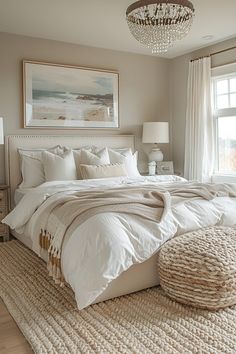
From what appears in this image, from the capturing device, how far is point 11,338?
6.55ft

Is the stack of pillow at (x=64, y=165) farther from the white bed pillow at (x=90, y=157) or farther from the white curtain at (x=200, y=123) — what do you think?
the white curtain at (x=200, y=123)

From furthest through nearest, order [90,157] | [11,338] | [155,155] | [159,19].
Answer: [155,155] < [90,157] < [159,19] < [11,338]

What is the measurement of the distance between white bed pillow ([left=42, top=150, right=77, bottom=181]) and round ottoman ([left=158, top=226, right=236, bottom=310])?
195 cm

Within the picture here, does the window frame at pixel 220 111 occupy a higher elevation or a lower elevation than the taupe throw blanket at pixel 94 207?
higher

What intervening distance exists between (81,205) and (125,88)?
125 inches

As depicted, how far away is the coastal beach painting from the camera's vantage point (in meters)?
4.47

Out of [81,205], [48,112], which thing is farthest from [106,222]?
[48,112]

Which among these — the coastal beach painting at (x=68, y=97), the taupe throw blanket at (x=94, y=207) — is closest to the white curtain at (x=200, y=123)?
the coastal beach painting at (x=68, y=97)

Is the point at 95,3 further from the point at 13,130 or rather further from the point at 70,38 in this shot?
the point at 13,130

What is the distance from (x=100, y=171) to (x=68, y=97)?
1.30 metres

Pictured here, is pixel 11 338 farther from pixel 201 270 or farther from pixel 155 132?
pixel 155 132

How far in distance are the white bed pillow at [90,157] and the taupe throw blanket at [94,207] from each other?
56.7 inches

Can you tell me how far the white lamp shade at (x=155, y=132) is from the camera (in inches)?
199

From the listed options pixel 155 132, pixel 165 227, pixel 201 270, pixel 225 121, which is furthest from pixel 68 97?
pixel 201 270
